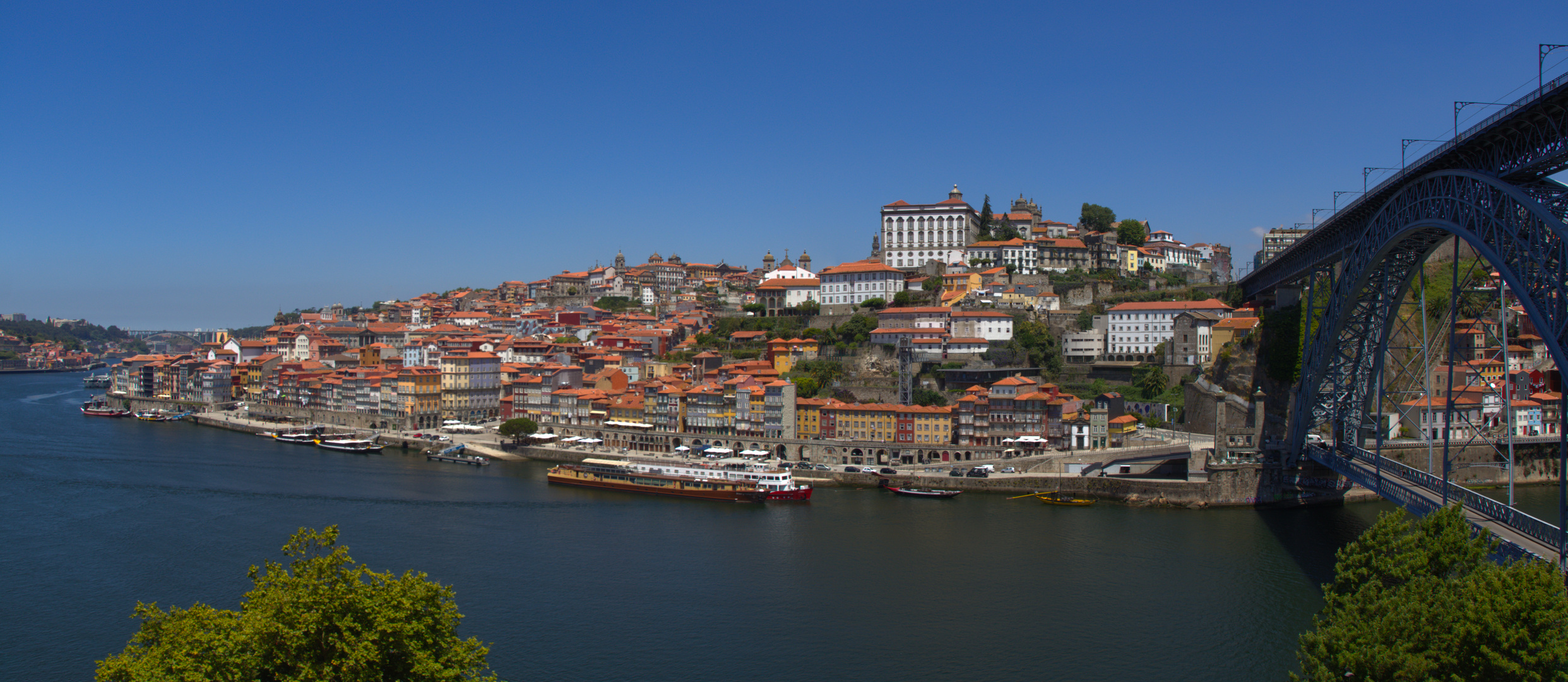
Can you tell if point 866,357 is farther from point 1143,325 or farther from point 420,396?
point 420,396

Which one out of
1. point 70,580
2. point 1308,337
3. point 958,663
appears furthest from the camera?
point 1308,337

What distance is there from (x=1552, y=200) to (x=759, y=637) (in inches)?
372

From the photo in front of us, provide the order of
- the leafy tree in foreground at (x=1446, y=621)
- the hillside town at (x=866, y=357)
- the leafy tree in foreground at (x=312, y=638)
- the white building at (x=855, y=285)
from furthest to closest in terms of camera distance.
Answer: the white building at (x=855, y=285), the hillside town at (x=866, y=357), the leafy tree in foreground at (x=312, y=638), the leafy tree in foreground at (x=1446, y=621)

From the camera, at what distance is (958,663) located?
37.4ft

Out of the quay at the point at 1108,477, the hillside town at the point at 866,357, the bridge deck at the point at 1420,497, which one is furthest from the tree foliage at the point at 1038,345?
the bridge deck at the point at 1420,497

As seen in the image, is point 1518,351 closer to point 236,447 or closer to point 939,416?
point 939,416

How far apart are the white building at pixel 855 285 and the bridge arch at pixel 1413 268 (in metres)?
19.5

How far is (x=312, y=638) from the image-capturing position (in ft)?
23.4

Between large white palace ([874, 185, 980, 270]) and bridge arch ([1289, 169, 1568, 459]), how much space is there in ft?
76.2

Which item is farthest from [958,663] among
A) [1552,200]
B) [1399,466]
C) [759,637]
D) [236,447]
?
[236,447]

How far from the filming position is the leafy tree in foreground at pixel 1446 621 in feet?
22.3

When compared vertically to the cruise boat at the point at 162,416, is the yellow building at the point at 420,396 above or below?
above

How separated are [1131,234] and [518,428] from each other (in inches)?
1107

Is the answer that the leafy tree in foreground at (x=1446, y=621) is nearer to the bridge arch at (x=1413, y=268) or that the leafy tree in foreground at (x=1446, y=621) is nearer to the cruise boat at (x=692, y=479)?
the bridge arch at (x=1413, y=268)
